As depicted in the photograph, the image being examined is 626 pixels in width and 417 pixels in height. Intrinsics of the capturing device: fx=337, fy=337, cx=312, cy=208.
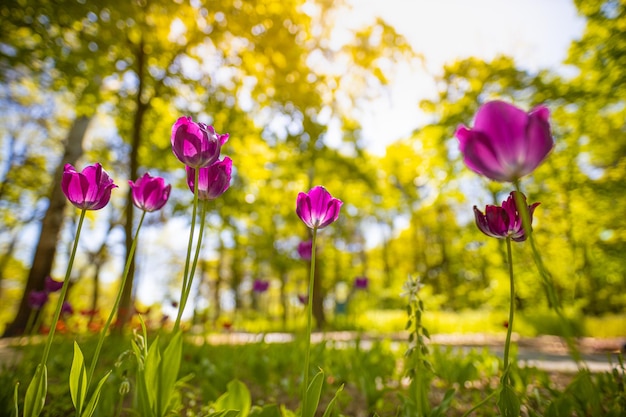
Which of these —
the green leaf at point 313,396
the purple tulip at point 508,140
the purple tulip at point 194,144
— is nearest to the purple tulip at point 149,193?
the purple tulip at point 194,144

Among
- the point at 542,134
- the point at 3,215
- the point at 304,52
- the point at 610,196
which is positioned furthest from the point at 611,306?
the point at 3,215

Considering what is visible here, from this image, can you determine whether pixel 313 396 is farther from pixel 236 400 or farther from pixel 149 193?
pixel 149 193

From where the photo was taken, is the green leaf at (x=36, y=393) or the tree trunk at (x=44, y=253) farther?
the tree trunk at (x=44, y=253)

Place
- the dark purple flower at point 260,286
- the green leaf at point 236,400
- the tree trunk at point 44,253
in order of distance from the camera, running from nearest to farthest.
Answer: the green leaf at point 236,400, the dark purple flower at point 260,286, the tree trunk at point 44,253

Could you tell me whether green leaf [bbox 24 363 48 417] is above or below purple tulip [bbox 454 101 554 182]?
below

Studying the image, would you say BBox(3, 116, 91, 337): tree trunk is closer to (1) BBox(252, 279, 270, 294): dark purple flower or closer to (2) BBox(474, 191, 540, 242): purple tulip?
(1) BBox(252, 279, 270, 294): dark purple flower

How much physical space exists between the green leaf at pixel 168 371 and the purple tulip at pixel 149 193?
0.59m

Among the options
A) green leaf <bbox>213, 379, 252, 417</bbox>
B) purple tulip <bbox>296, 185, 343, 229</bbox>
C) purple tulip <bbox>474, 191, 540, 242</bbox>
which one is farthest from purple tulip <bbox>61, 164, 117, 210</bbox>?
purple tulip <bbox>474, 191, 540, 242</bbox>

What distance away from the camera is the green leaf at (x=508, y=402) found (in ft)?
3.68

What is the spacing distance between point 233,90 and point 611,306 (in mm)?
16817

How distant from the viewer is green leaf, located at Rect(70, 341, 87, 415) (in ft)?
3.56

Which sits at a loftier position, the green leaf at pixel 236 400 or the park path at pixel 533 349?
the green leaf at pixel 236 400

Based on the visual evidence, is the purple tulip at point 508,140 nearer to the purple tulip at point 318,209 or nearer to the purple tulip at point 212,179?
the purple tulip at point 318,209

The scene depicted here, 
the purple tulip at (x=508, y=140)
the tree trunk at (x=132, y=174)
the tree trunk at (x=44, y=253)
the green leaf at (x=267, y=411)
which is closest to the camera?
the purple tulip at (x=508, y=140)
